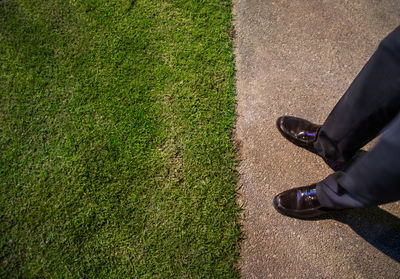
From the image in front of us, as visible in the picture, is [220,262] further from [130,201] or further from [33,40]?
[33,40]

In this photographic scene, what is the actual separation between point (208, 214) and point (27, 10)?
3147 mm

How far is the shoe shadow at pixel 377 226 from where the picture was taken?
2506 millimetres

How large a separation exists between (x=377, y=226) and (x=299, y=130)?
46.4 inches

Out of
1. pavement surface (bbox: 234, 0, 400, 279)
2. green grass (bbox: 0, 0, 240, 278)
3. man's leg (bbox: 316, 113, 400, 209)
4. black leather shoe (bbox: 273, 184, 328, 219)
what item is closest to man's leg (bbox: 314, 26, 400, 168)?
man's leg (bbox: 316, 113, 400, 209)

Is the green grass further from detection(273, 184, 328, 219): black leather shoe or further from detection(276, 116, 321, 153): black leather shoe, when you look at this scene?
detection(276, 116, 321, 153): black leather shoe

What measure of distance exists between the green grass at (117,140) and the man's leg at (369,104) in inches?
39.7

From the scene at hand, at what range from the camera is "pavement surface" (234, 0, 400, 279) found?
2451 mm

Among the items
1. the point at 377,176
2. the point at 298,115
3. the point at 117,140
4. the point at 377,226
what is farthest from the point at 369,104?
the point at 117,140

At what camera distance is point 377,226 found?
2549 mm

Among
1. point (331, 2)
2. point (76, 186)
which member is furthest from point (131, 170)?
point (331, 2)

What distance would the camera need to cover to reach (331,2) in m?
3.30

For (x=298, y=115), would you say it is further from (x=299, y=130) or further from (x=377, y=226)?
(x=377, y=226)

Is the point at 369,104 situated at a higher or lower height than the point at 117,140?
higher

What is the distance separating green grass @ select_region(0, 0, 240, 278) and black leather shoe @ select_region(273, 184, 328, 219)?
452mm
